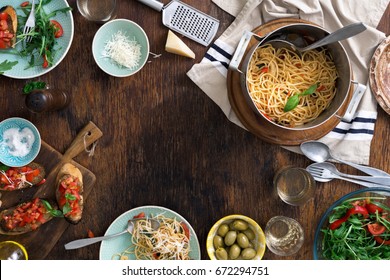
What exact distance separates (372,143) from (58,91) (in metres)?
1.72

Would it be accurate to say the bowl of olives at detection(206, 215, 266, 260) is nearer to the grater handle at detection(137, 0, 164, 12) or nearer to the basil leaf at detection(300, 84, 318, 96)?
the basil leaf at detection(300, 84, 318, 96)

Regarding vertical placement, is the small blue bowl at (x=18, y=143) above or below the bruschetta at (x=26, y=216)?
above

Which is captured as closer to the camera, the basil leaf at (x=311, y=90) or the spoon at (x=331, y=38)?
the spoon at (x=331, y=38)

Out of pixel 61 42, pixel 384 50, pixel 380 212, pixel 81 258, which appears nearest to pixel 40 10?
pixel 61 42

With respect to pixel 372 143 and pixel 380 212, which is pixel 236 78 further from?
pixel 380 212

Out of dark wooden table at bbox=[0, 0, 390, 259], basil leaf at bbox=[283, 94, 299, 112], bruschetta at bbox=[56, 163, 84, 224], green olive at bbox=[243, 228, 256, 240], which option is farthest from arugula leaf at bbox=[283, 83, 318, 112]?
bruschetta at bbox=[56, 163, 84, 224]

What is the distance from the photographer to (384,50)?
2471 millimetres

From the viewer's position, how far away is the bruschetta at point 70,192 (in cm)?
240

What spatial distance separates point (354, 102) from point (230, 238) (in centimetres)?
97

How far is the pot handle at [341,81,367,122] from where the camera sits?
2426 millimetres

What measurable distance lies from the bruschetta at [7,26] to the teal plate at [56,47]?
0.04m

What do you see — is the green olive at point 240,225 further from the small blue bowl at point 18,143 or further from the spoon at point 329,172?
the small blue bowl at point 18,143

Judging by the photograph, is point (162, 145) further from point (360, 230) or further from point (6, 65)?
point (360, 230)

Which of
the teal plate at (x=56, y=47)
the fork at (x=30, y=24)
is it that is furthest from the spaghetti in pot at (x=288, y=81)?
the fork at (x=30, y=24)
